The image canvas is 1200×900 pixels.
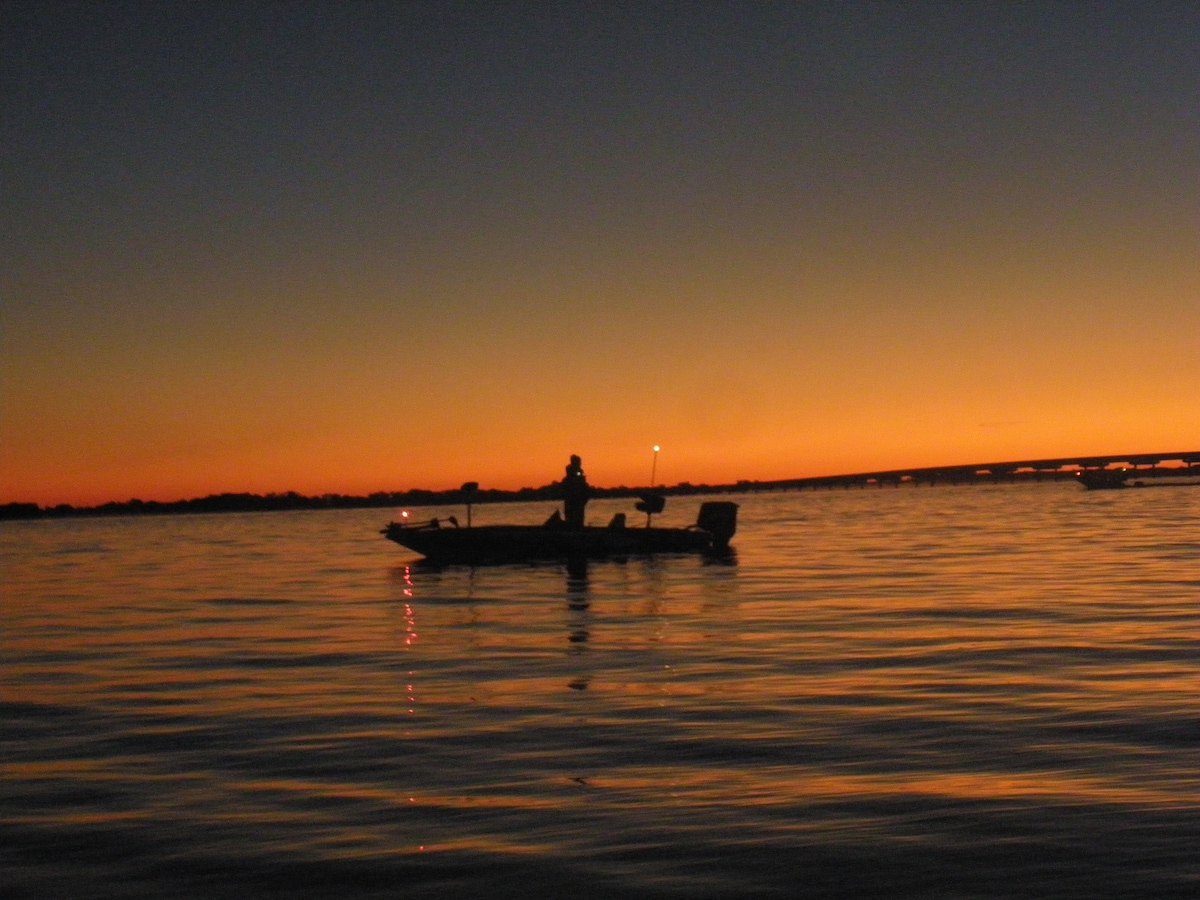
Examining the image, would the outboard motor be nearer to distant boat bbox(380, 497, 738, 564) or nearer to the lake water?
distant boat bbox(380, 497, 738, 564)

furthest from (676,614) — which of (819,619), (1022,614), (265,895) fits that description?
(265,895)

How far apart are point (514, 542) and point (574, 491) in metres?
2.36

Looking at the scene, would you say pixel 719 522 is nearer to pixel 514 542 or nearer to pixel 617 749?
pixel 514 542

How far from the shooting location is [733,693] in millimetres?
12328

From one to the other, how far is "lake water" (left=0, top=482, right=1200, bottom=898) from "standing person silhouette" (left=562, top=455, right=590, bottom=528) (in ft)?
34.4

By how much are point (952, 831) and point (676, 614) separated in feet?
43.6

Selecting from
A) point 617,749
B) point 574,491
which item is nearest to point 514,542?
point 574,491

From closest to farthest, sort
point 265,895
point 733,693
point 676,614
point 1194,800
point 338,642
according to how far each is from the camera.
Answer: point 265,895 → point 1194,800 → point 733,693 → point 338,642 → point 676,614

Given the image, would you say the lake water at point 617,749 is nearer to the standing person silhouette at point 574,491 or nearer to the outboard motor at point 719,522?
the standing person silhouette at point 574,491

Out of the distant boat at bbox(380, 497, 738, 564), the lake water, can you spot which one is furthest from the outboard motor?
the lake water

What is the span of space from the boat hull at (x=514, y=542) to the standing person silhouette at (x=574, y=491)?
18.3 inches

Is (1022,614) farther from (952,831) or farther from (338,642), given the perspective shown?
(952,831)

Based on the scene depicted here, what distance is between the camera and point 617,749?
981cm

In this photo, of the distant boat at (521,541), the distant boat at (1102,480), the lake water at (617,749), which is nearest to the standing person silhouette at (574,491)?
the distant boat at (521,541)
